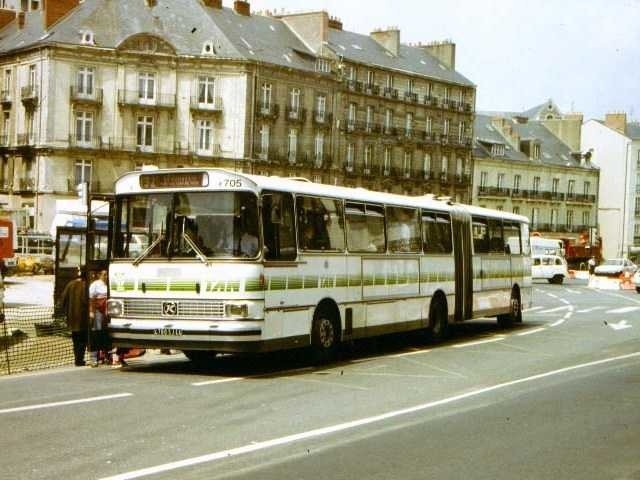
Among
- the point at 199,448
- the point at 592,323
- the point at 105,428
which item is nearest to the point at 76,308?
the point at 105,428

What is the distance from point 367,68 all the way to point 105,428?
248ft

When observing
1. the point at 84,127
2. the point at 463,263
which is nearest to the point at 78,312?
the point at 463,263

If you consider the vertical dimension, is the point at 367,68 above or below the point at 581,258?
above

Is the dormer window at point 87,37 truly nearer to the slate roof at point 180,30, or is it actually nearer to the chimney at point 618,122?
the slate roof at point 180,30

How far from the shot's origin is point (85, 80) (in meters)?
67.9

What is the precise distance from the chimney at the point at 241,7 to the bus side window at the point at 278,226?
64.1 meters

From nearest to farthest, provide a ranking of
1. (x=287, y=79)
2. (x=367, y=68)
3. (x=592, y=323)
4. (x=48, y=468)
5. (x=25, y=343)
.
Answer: (x=48, y=468) → (x=25, y=343) → (x=592, y=323) → (x=287, y=79) → (x=367, y=68)

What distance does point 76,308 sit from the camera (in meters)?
16.3

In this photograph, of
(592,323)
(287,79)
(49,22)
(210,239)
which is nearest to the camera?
(210,239)

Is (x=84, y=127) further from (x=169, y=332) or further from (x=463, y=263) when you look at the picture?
(x=169, y=332)

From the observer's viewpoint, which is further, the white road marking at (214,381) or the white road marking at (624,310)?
the white road marking at (624,310)

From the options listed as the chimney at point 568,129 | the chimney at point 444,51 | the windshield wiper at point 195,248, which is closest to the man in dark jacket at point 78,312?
the windshield wiper at point 195,248

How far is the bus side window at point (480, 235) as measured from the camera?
2398cm

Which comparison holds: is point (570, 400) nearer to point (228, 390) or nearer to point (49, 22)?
point (228, 390)
